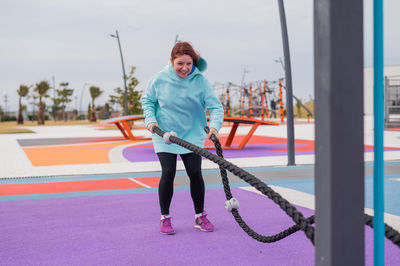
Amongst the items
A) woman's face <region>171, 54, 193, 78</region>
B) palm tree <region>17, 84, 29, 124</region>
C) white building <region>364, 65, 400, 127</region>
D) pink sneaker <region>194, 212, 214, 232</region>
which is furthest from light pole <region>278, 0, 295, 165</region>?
palm tree <region>17, 84, 29, 124</region>

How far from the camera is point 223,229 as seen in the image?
377 centimetres

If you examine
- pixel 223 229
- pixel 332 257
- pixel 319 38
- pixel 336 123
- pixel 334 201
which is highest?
pixel 319 38

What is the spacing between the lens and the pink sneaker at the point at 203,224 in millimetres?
3699

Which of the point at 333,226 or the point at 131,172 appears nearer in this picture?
the point at 333,226

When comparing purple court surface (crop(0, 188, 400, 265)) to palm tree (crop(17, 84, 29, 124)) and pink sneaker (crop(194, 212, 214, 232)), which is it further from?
palm tree (crop(17, 84, 29, 124))

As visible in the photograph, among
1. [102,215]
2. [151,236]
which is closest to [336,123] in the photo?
[151,236]

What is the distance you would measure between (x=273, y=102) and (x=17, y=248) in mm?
30986

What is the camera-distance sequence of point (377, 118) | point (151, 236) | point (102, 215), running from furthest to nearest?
point (102, 215), point (151, 236), point (377, 118)

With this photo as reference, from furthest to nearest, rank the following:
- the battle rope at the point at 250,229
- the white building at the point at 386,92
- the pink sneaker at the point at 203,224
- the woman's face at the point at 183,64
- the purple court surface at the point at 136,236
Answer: the pink sneaker at the point at 203,224
the woman's face at the point at 183,64
the purple court surface at the point at 136,236
the battle rope at the point at 250,229
the white building at the point at 386,92

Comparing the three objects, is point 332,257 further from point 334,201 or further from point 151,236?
point 151,236

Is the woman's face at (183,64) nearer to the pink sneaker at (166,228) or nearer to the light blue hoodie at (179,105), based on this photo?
the light blue hoodie at (179,105)

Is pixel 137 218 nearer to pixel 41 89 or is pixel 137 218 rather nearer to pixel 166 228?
pixel 166 228

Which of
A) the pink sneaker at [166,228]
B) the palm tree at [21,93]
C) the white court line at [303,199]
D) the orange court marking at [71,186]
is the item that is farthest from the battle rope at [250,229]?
the palm tree at [21,93]

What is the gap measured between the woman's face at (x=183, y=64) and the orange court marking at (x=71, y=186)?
2.71 metres
